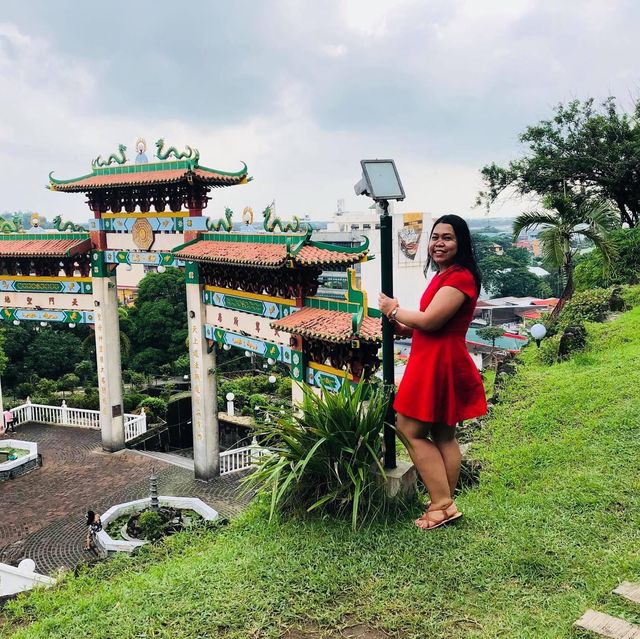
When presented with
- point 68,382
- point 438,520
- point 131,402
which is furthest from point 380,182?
point 68,382

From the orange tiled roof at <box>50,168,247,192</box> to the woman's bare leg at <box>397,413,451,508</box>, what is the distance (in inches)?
380

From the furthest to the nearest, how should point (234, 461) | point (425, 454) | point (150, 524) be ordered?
1. point (234, 461)
2. point (150, 524)
3. point (425, 454)

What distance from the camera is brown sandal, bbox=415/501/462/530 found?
4.55m

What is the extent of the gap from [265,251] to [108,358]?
711cm

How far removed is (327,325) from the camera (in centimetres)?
882

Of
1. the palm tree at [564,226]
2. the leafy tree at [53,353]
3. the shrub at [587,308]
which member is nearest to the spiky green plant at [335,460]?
the shrub at [587,308]

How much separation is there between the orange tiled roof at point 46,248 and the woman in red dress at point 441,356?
41.2 feet

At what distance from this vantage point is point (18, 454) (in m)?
14.7

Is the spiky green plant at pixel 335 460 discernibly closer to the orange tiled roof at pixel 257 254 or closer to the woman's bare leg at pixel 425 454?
the woman's bare leg at pixel 425 454

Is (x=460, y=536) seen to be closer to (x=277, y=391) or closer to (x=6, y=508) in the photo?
(x=6, y=508)

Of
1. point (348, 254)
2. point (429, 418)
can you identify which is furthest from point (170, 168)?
point (429, 418)

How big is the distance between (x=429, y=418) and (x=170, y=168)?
10.9m

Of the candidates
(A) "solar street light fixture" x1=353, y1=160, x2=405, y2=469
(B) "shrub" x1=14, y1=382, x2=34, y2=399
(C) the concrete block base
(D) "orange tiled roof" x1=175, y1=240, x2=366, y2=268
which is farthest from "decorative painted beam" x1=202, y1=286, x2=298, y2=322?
(B) "shrub" x1=14, y1=382, x2=34, y2=399

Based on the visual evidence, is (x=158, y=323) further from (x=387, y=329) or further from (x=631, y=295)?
(x=387, y=329)
